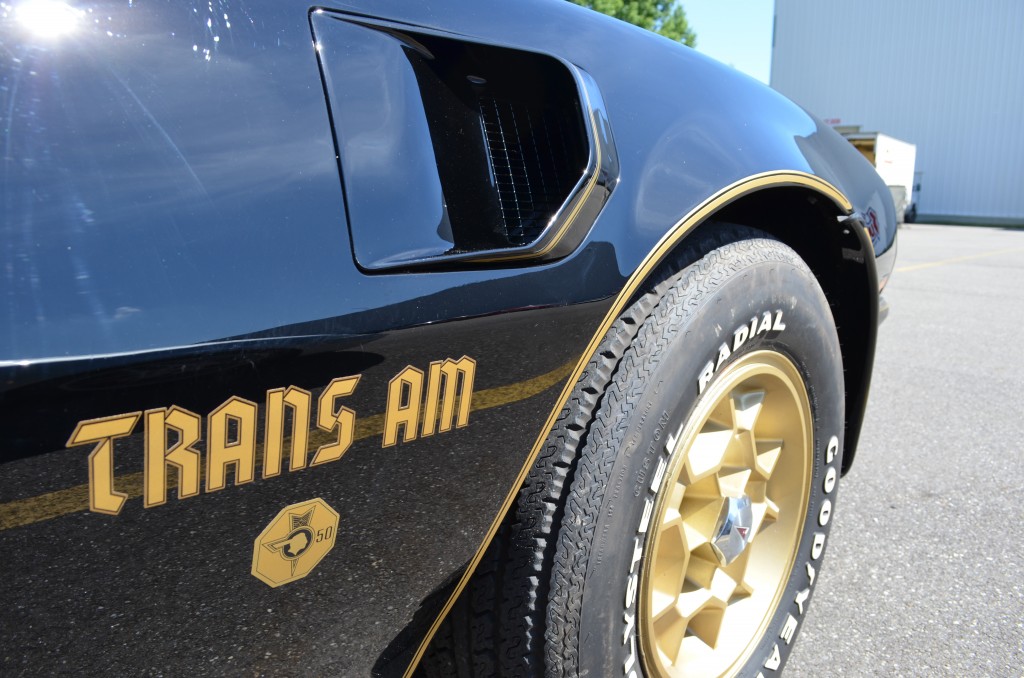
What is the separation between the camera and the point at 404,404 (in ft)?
3.00

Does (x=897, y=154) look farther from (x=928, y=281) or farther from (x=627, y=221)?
(x=627, y=221)

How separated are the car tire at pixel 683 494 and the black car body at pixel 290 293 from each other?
9cm

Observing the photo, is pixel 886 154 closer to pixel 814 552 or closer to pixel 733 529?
pixel 814 552

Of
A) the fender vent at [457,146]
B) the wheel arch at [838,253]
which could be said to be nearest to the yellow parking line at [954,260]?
the wheel arch at [838,253]

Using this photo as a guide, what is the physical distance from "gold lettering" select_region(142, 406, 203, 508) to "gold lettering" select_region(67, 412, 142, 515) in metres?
0.02

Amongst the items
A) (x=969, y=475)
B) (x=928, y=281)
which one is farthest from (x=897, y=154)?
(x=969, y=475)

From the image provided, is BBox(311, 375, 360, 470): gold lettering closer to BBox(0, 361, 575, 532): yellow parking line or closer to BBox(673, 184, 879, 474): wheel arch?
BBox(0, 361, 575, 532): yellow parking line

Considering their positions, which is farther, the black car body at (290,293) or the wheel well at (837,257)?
the wheel well at (837,257)

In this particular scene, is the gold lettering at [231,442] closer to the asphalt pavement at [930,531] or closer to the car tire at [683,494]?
the car tire at [683,494]

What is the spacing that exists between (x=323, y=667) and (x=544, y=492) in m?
0.38

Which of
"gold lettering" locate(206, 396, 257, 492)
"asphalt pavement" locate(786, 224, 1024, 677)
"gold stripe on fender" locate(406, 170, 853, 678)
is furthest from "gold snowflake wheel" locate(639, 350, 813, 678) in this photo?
"gold lettering" locate(206, 396, 257, 492)

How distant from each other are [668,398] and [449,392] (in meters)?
0.40

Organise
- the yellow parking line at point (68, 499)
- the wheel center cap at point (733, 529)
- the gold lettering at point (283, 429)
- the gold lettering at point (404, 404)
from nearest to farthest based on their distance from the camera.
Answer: the yellow parking line at point (68, 499), the gold lettering at point (283, 429), the gold lettering at point (404, 404), the wheel center cap at point (733, 529)

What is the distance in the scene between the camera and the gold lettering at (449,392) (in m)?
0.94
